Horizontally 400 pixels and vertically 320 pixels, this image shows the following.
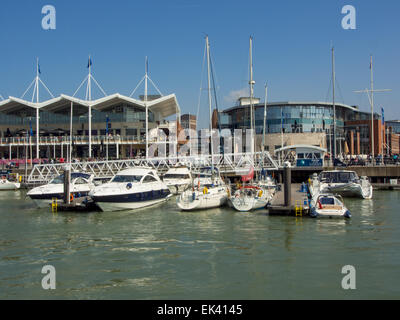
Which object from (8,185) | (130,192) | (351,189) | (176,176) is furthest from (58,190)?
(351,189)

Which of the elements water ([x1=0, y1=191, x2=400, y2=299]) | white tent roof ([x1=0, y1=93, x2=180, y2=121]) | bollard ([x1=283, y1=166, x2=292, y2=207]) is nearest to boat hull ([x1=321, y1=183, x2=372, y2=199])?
water ([x1=0, y1=191, x2=400, y2=299])

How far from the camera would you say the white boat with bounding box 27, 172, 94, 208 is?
3175cm

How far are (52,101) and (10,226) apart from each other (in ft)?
157

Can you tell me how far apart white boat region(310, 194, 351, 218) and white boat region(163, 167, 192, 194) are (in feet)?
54.5

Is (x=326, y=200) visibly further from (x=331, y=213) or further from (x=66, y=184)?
(x=66, y=184)

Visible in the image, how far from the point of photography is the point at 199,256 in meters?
17.2

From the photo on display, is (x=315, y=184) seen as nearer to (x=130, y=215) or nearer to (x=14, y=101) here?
(x=130, y=215)

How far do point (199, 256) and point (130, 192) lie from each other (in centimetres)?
1365

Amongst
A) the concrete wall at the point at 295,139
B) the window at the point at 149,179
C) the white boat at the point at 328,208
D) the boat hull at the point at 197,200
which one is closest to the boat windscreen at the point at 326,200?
the white boat at the point at 328,208

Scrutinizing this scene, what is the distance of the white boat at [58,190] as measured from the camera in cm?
3175

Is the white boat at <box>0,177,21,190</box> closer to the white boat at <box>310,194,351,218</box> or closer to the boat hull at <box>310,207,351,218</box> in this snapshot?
the white boat at <box>310,194,351,218</box>

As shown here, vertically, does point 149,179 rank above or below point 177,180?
above

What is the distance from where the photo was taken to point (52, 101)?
6894 cm

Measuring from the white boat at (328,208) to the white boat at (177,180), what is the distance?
54.5ft
